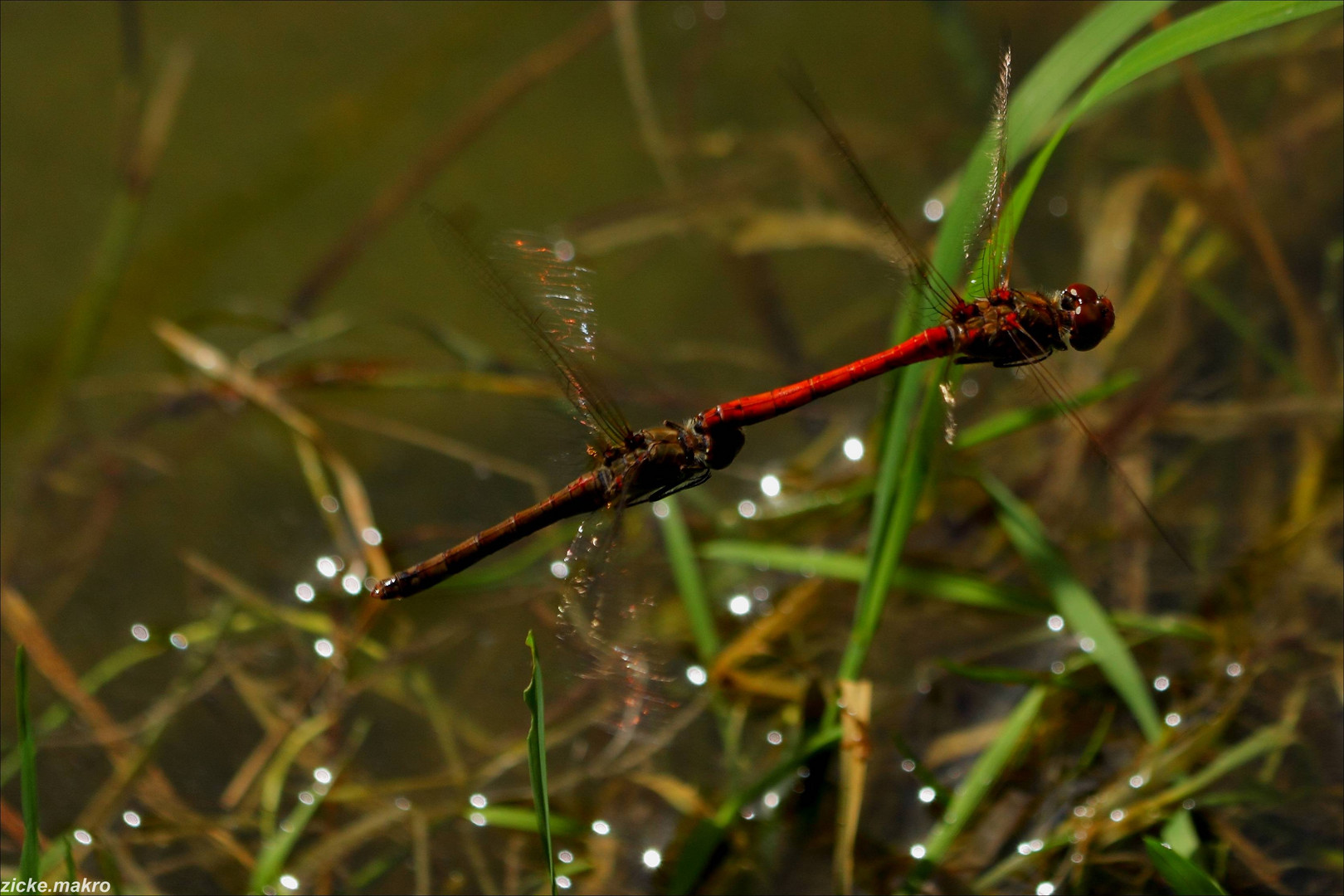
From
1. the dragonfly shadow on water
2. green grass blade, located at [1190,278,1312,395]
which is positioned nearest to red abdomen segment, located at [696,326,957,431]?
the dragonfly shadow on water

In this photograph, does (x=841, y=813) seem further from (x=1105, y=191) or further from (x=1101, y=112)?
(x=1101, y=112)

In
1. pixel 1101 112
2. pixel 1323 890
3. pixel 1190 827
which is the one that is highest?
pixel 1101 112

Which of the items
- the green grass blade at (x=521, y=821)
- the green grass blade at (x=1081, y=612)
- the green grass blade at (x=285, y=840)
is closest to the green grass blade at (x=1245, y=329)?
the green grass blade at (x=1081, y=612)

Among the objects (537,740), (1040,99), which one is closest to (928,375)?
(1040,99)

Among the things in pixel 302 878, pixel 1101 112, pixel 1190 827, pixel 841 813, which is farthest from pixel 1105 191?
pixel 302 878

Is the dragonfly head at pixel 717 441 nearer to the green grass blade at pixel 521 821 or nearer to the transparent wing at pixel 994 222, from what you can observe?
the transparent wing at pixel 994 222

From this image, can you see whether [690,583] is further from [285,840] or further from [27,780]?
[27,780]
